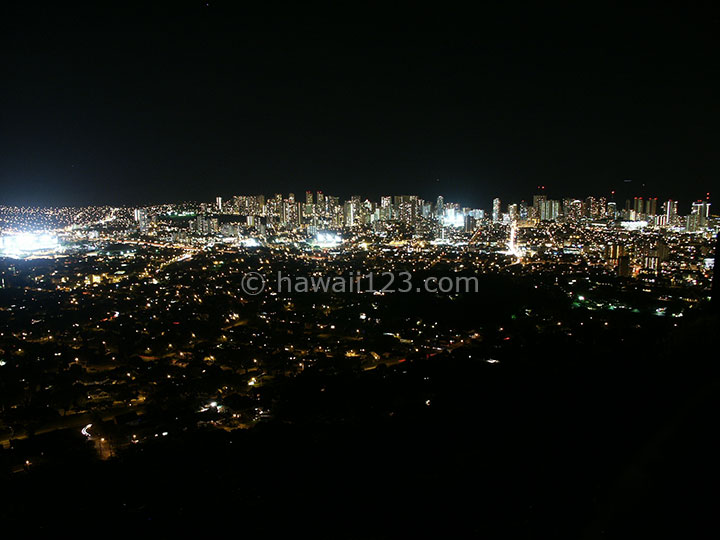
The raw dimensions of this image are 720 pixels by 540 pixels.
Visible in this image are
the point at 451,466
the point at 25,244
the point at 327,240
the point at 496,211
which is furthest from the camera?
the point at 496,211

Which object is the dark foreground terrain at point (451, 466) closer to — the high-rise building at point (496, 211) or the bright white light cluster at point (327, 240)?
the bright white light cluster at point (327, 240)

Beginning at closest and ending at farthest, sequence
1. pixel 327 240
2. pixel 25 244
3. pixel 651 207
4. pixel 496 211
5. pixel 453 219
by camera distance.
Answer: pixel 651 207
pixel 25 244
pixel 327 240
pixel 453 219
pixel 496 211

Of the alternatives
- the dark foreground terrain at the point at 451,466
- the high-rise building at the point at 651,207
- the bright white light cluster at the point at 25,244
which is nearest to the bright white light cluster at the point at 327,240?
the bright white light cluster at the point at 25,244

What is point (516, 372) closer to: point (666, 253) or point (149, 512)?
point (149, 512)

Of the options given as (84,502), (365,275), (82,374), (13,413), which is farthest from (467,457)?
(365,275)

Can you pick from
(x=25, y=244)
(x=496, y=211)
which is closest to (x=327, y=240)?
(x=25, y=244)

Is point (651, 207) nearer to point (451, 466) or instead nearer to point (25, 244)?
point (451, 466)

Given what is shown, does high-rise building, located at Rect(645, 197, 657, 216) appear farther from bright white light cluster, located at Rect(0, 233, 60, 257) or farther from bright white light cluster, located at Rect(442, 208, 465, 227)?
bright white light cluster, located at Rect(0, 233, 60, 257)

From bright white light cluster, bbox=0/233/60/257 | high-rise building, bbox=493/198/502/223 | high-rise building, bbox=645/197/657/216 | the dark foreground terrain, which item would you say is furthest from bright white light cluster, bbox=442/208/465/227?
the dark foreground terrain

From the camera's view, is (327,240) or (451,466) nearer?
(451,466)
